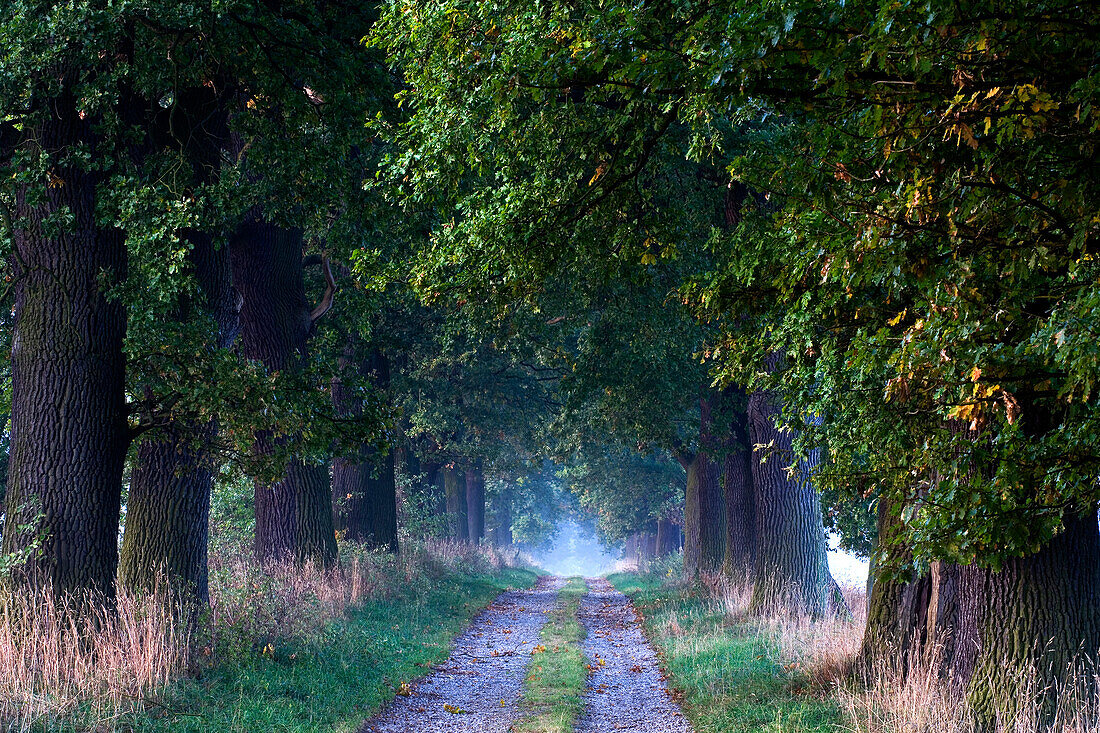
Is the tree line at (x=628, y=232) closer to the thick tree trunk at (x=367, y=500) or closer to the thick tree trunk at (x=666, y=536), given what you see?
the thick tree trunk at (x=367, y=500)

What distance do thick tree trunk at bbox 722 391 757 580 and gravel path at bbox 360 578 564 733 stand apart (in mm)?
5175

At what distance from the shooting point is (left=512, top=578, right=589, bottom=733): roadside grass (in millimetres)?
8513

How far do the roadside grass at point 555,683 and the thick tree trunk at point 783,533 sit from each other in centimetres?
355

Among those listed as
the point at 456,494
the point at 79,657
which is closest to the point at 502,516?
the point at 456,494

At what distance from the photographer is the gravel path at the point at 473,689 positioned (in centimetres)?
855

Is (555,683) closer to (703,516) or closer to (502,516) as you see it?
(703,516)

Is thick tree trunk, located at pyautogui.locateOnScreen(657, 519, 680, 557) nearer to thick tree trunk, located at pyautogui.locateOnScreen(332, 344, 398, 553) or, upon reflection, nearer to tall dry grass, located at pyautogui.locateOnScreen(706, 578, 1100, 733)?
thick tree trunk, located at pyautogui.locateOnScreen(332, 344, 398, 553)

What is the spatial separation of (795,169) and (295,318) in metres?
11.2

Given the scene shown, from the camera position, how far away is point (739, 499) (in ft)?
64.2

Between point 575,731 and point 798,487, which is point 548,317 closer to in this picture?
point 798,487

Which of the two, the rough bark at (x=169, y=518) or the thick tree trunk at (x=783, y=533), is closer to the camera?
the rough bark at (x=169, y=518)

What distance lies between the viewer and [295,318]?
1517 cm

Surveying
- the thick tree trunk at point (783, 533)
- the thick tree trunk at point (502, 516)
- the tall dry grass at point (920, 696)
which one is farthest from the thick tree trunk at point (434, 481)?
the tall dry grass at point (920, 696)

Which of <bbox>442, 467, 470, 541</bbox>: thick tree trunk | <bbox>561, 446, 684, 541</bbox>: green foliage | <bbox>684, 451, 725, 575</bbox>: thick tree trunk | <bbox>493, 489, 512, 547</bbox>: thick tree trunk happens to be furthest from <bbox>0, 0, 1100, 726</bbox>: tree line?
<bbox>493, 489, 512, 547</bbox>: thick tree trunk
